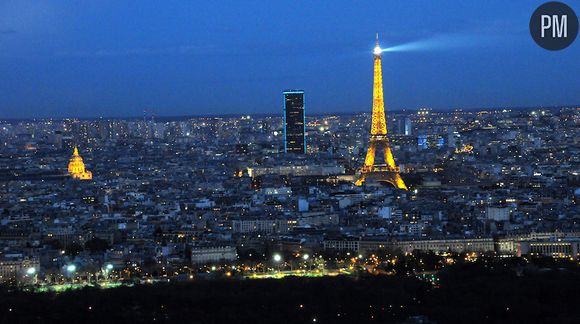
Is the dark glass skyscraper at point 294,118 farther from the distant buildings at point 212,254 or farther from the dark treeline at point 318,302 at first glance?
the dark treeline at point 318,302

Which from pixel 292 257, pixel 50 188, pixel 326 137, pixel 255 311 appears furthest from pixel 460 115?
pixel 255 311

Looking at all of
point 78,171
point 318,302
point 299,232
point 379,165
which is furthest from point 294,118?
point 318,302

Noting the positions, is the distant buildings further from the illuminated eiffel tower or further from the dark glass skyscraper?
the dark glass skyscraper

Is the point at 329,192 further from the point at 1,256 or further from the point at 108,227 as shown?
the point at 1,256

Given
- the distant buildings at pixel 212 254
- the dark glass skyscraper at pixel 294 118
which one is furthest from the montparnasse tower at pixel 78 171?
the distant buildings at pixel 212 254

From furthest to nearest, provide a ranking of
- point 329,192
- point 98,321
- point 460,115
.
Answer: point 460,115, point 329,192, point 98,321

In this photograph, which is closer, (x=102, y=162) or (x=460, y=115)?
(x=102, y=162)
